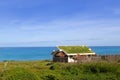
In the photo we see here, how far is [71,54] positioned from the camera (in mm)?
63625

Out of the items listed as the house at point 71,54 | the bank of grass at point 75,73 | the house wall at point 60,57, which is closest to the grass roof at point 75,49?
the house at point 71,54

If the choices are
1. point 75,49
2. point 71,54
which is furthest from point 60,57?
point 75,49

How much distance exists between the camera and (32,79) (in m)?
30.5

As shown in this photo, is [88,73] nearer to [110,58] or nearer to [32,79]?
[32,79]

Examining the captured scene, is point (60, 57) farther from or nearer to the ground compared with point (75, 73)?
farther from the ground

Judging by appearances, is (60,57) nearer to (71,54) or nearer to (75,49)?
(71,54)

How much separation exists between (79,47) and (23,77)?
3761cm

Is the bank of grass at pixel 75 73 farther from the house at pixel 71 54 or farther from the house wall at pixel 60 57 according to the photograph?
the house wall at pixel 60 57

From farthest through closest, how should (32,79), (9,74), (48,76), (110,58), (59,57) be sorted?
(59,57) → (110,58) → (48,76) → (9,74) → (32,79)

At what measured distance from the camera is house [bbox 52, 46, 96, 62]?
6319cm

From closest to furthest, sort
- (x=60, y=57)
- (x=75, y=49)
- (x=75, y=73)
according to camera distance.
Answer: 1. (x=75, y=73)
2. (x=60, y=57)
3. (x=75, y=49)

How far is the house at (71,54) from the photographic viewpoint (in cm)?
6319

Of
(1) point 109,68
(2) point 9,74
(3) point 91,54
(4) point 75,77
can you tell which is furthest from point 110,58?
(2) point 9,74

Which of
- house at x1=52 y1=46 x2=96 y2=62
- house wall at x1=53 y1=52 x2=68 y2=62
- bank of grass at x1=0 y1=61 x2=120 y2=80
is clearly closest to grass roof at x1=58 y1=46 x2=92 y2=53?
house at x1=52 y1=46 x2=96 y2=62
